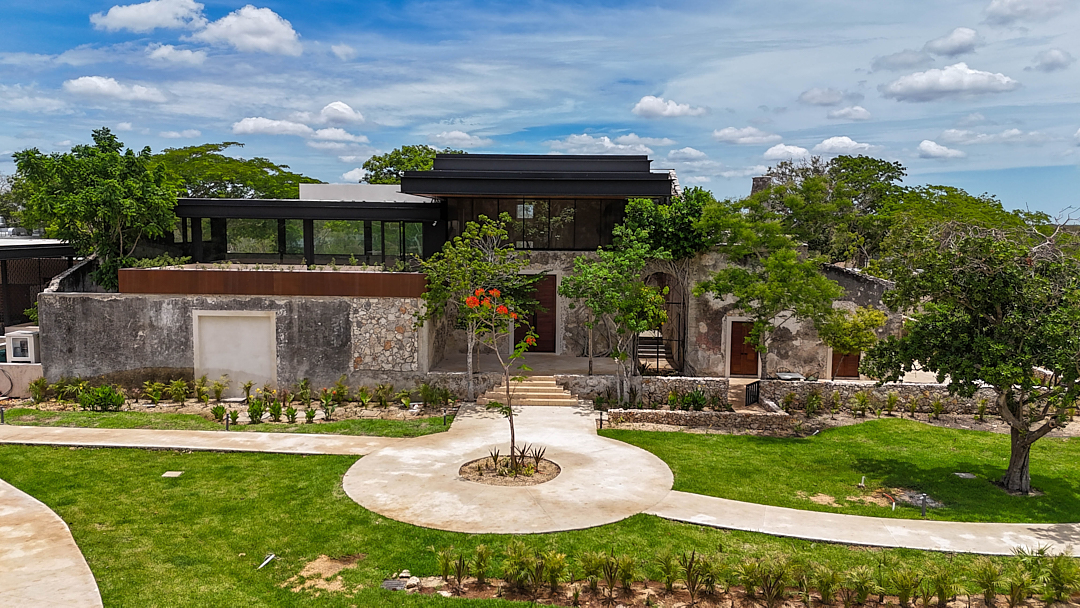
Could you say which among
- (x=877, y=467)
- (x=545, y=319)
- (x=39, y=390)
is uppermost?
(x=545, y=319)

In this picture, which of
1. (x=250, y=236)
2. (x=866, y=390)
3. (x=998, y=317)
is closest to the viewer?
(x=998, y=317)

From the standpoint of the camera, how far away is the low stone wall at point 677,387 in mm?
22359

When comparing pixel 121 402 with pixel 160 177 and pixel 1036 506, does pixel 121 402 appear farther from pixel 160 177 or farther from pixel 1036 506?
pixel 1036 506

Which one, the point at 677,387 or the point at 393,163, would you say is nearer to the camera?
the point at 677,387

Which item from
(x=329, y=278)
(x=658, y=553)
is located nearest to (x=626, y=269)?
(x=329, y=278)

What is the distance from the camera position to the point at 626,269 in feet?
72.1

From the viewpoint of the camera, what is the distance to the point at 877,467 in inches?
666

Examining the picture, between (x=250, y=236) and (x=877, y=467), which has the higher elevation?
(x=250, y=236)

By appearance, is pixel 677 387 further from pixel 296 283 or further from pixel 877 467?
pixel 296 283

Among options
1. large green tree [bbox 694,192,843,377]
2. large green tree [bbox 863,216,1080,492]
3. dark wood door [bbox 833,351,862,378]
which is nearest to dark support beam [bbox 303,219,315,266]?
large green tree [bbox 694,192,843,377]

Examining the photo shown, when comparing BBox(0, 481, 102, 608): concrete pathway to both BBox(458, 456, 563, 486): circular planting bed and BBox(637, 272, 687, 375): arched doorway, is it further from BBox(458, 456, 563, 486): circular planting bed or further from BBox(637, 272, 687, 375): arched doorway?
BBox(637, 272, 687, 375): arched doorway

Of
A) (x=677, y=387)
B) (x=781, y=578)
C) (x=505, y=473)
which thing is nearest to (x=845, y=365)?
(x=677, y=387)

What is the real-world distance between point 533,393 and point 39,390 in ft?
52.6

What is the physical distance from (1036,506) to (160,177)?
98.3ft
